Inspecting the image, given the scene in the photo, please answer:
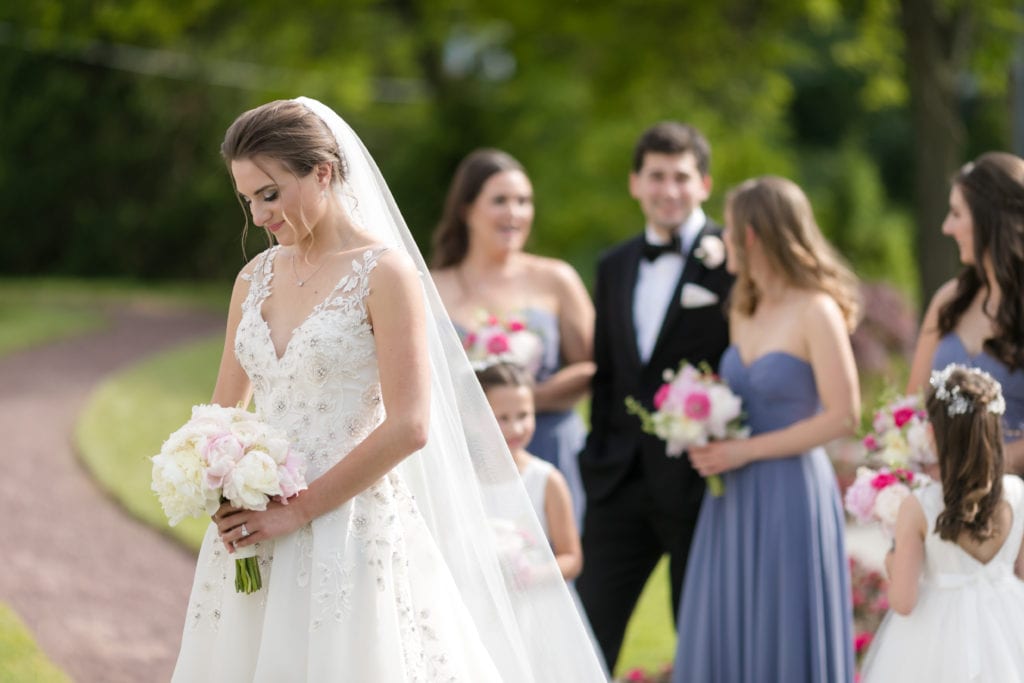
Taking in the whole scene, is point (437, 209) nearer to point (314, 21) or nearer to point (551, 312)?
point (314, 21)

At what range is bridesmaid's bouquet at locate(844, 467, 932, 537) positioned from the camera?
4578 mm

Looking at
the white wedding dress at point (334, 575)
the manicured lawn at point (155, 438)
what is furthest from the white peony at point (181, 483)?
the manicured lawn at point (155, 438)

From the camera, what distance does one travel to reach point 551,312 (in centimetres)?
641

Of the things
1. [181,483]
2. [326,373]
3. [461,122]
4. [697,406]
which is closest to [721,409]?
[697,406]

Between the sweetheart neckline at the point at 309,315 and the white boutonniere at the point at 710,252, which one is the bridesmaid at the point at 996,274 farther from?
the sweetheart neckline at the point at 309,315

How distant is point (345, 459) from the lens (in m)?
3.58

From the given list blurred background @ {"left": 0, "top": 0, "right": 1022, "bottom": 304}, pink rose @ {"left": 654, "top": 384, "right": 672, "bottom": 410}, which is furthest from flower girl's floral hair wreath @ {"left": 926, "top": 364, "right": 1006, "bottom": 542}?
blurred background @ {"left": 0, "top": 0, "right": 1022, "bottom": 304}

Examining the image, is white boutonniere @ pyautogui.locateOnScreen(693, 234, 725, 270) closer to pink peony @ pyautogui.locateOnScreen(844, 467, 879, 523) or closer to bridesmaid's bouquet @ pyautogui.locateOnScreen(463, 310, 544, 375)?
bridesmaid's bouquet @ pyautogui.locateOnScreen(463, 310, 544, 375)

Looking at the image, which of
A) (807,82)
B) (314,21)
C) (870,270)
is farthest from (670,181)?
(807,82)

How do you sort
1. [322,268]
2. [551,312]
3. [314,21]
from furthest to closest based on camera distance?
[314,21]
[551,312]
[322,268]

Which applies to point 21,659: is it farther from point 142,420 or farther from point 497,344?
point 142,420

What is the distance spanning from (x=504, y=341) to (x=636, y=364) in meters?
0.60

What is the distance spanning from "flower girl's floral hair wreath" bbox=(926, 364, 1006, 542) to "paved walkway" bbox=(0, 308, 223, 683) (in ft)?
12.9

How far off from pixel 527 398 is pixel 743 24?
12532mm
